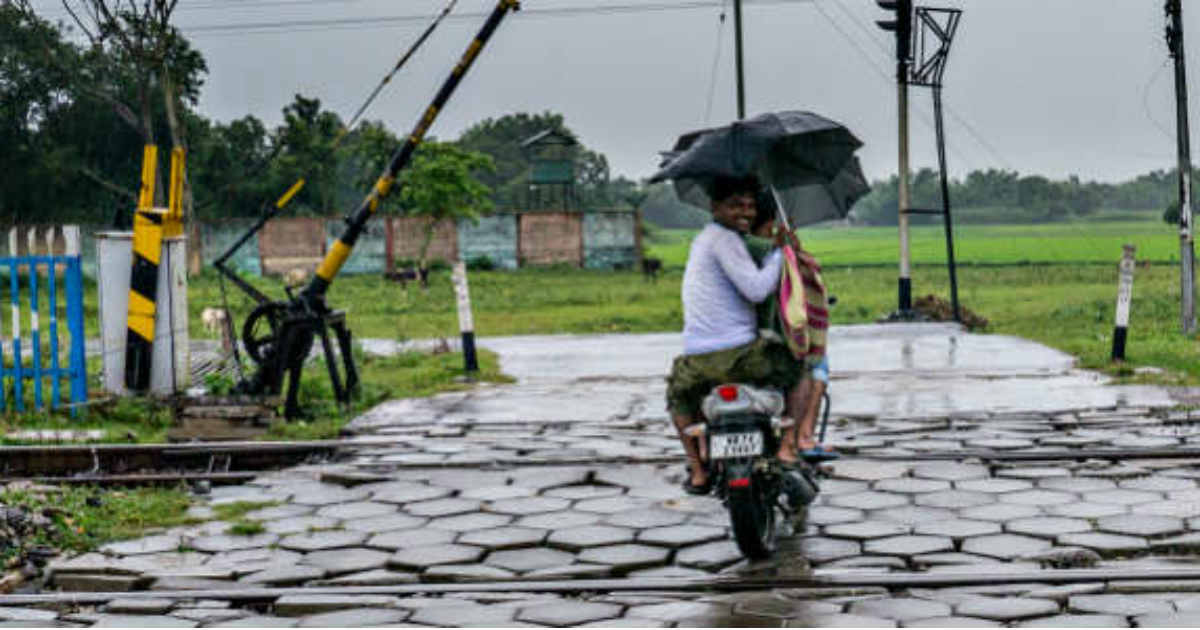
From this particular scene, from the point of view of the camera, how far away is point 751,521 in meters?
6.34

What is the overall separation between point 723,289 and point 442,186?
128 ft

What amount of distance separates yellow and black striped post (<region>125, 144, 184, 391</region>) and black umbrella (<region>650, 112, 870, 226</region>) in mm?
6089

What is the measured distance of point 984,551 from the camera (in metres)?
6.60

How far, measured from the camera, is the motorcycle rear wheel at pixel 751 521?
6.32m

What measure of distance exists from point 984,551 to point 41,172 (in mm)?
40668

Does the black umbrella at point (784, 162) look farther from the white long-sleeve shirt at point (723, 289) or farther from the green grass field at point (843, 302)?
the green grass field at point (843, 302)

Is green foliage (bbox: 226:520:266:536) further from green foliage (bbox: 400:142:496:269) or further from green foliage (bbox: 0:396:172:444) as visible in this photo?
green foliage (bbox: 400:142:496:269)

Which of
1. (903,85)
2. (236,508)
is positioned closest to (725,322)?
(236,508)

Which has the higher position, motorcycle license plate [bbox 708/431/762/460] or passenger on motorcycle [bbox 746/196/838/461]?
passenger on motorcycle [bbox 746/196/838/461]

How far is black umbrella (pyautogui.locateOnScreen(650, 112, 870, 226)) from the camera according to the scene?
22.4 feet

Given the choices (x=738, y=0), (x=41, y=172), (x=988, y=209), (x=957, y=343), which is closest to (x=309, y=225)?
(x=41, y=172)

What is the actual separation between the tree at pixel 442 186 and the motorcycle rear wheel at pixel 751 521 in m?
38.4

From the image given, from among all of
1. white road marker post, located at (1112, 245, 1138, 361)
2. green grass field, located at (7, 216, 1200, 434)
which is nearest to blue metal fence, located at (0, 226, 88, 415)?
green grass field, located at (7, 216, 1200, 434)

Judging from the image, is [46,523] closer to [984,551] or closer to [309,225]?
[984,551]
